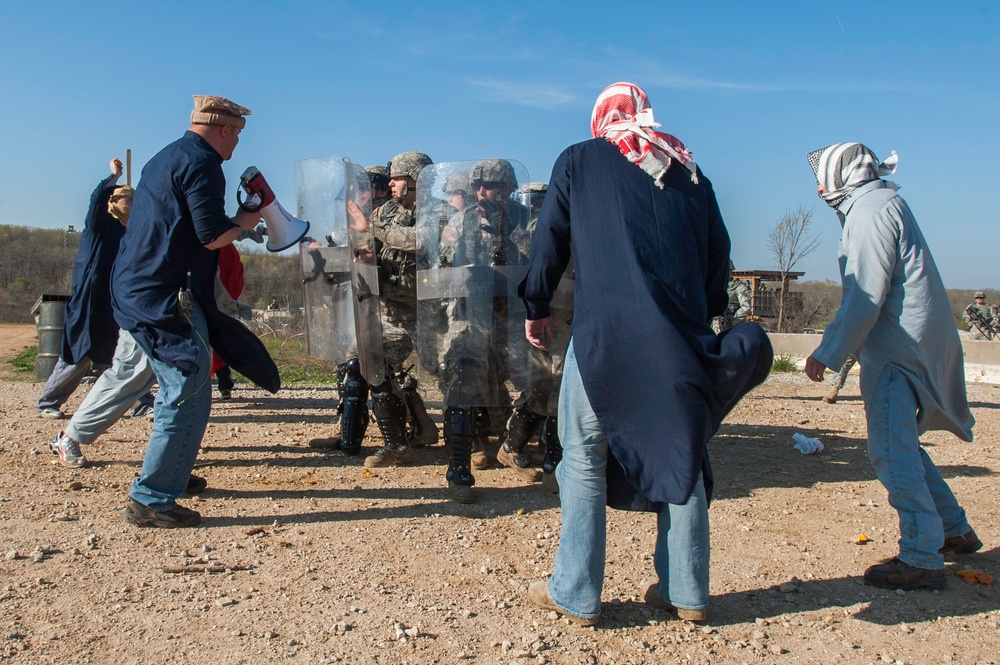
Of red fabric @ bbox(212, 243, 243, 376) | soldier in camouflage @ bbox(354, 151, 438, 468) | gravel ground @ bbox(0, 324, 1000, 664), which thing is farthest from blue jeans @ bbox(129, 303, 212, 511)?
red fabric @ bbox(212, 243, 243, 376)

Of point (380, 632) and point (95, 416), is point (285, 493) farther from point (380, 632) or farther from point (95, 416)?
point (380, 632)

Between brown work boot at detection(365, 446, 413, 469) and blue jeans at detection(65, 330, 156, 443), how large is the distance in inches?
58.4

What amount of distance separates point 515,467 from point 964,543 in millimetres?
2644

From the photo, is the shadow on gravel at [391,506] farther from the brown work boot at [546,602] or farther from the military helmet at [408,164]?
the military helmet at [408,164]

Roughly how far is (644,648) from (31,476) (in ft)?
12.8

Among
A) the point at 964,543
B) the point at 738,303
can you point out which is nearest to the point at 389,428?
the point at 964,543

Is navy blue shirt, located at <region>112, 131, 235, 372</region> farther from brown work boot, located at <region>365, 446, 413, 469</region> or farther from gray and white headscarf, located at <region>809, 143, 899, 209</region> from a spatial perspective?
gray and white headscarf, located at <region>809, 143, 899, 209</region>

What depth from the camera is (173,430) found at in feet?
13.1

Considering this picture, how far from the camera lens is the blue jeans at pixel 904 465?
3.48 metres

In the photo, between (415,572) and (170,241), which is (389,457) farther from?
(170,241)

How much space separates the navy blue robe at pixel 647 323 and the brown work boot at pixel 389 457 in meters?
2.80

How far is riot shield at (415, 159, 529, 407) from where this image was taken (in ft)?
15.2

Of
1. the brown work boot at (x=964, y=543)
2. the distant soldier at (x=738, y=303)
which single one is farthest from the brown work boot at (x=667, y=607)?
the distant soldier at (x=738, y=303)

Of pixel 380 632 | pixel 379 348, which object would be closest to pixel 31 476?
pixel 379 348
